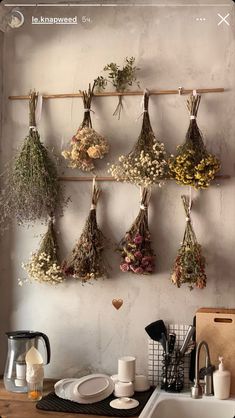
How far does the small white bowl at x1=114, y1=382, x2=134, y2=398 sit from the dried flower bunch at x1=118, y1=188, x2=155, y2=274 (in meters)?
0.51

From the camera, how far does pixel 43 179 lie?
294 centimetres

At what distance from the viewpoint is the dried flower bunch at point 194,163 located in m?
2.76

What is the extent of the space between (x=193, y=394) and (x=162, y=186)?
3.17 feet

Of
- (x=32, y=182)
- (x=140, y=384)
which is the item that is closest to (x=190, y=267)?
(x=140, y=384)

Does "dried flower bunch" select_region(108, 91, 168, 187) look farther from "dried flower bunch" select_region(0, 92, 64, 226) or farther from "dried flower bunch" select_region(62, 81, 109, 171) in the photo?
"dried flower bunch" select_region(0, 92, 64, 226)

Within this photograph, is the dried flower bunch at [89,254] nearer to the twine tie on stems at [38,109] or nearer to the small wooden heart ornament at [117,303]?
the small wooden heart ornament at [117,303]

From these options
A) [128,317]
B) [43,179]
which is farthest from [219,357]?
[43,179]

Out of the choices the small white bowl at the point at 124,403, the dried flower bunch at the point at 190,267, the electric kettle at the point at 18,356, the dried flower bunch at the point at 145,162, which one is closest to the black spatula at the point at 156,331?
the dried flower bunch at the point at 190,267

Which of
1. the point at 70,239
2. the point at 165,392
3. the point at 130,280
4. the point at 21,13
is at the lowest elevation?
the point at 165,392

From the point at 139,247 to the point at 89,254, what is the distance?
0.24m

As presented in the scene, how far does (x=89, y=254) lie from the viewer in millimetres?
2924

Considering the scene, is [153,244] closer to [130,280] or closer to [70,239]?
[130,280]

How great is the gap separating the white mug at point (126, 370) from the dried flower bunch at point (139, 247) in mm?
409

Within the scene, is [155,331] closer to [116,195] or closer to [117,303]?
[117,303]
